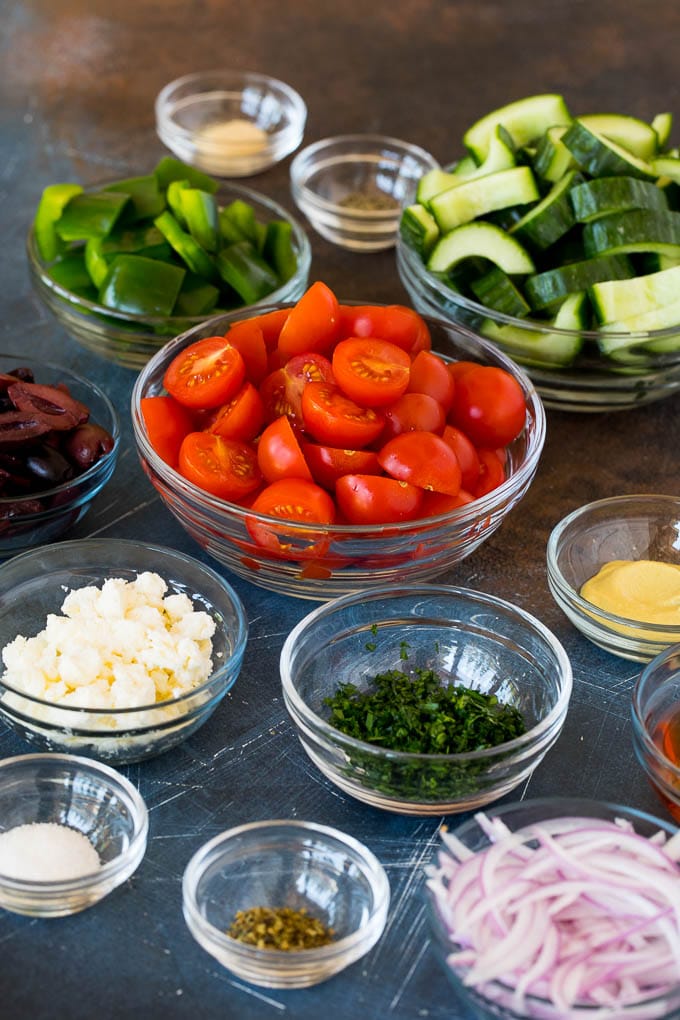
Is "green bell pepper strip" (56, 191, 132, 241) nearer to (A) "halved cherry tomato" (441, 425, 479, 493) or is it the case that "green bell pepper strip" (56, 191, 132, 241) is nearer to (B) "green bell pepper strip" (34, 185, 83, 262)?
(B) "green bell pepper strip" (34, 185, 83, 262)

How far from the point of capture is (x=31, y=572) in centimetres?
171

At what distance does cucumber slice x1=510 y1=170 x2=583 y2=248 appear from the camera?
7.00 feet

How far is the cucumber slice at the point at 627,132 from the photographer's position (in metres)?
2.36

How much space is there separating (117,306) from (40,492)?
0.54 metres

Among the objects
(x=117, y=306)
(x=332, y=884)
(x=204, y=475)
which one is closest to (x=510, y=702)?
(x=332, y=884)

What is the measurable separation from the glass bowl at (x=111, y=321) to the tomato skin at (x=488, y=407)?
46cm

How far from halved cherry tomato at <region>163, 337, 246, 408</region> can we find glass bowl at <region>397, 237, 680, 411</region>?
1.83ft

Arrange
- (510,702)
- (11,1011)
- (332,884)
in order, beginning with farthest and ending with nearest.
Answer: (510,702), (332,884), (11,1011)

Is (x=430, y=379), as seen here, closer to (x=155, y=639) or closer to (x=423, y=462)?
(x=423, y=462)

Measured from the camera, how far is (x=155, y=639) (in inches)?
60.5

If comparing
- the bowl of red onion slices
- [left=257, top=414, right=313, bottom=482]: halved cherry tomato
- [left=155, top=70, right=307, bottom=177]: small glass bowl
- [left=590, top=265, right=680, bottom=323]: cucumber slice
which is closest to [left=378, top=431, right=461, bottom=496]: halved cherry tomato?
[left=257, top=414, right=313, bottom=482]: halved cherry tomato

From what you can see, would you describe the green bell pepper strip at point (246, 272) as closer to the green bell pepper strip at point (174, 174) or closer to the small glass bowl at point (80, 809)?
the green bell pepper strip at point (174, 174)

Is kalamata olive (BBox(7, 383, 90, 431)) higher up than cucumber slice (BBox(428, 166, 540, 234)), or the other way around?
kalamata olive (BBox(7, 383, 90, 431))

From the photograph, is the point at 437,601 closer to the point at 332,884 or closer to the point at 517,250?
the point at 332,884
